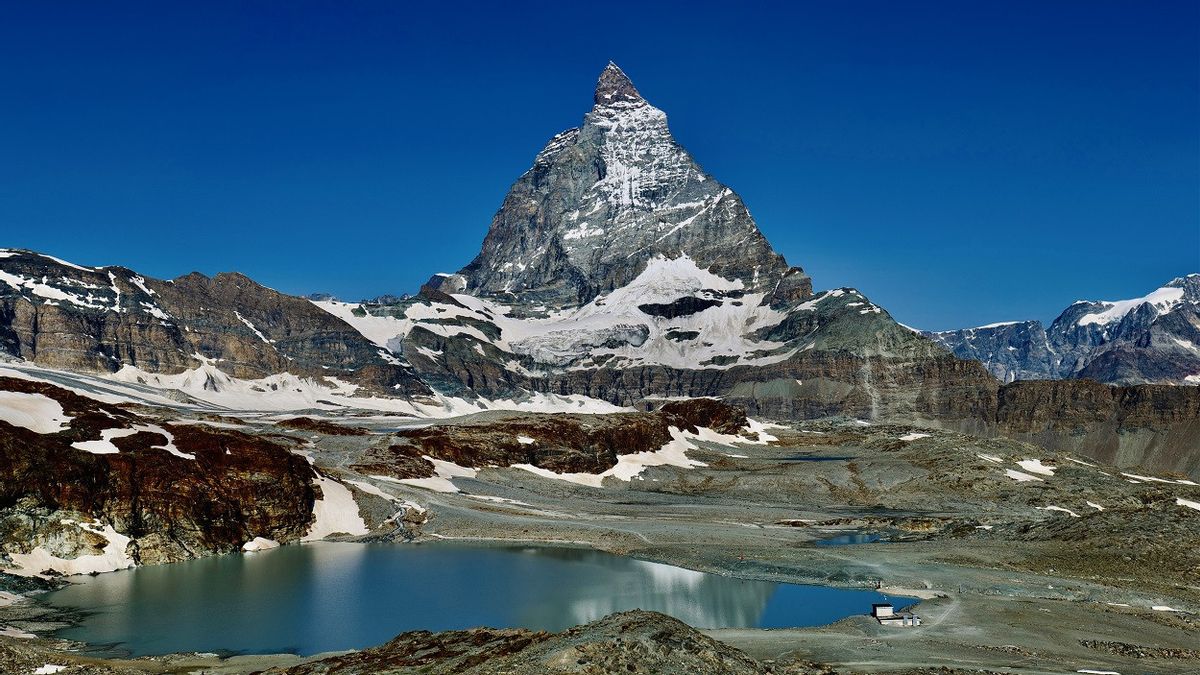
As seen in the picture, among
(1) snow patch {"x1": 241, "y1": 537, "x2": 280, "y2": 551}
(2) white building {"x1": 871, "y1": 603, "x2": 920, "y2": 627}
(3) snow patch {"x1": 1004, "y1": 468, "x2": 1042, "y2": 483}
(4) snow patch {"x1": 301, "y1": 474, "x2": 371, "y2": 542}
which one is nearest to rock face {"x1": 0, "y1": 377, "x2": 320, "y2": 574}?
(1) snow patch {"x1": 241, "y1": 537, "x2": 280, "y2": 551}

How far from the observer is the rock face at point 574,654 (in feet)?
104

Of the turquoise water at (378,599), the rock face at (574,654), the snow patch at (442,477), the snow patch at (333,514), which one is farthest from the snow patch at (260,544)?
the rock face at (574,654)

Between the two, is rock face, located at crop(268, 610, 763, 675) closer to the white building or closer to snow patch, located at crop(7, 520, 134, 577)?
the white building

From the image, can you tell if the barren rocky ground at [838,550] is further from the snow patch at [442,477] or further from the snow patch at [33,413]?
the snow patch at [33,413]

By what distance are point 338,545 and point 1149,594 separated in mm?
57359

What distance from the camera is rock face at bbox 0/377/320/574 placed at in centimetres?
6309

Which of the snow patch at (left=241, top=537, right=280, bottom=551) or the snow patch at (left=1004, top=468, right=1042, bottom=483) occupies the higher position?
the snow patch at (left=241, top=537, right=280, bottom=551)

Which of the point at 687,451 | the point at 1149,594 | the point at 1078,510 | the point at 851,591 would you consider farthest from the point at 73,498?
the point at 687,451

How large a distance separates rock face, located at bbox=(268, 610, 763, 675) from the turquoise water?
8.22 m

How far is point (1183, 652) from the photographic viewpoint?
43.9 meters

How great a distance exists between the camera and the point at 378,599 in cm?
5684

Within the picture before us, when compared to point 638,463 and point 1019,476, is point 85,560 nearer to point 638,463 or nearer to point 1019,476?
point 638,463

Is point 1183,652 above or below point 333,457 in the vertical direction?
below

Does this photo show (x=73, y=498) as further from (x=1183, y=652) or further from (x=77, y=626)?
(x=1183, y=652)
